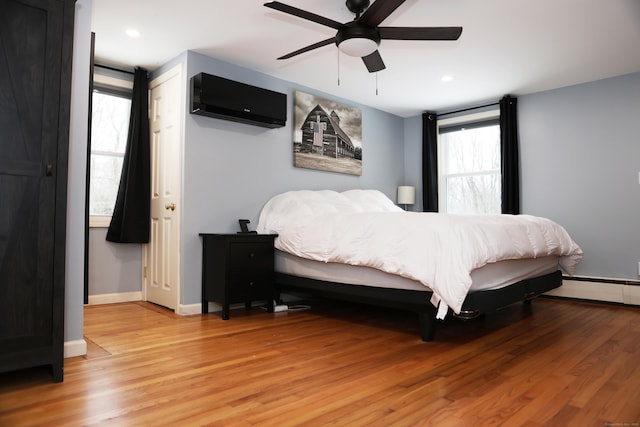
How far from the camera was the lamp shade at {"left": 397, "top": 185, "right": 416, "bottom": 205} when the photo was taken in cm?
561

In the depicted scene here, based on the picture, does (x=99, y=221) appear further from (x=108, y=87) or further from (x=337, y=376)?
(x=337, y=376)

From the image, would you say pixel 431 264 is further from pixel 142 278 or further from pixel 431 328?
pixel 142 278

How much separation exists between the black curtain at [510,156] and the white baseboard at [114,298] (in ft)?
13.5

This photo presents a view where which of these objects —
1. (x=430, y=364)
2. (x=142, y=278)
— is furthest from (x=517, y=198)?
(x=142, y=278)

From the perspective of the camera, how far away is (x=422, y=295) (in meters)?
2.66

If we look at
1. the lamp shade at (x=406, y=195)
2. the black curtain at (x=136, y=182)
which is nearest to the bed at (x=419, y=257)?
the black curtain at (x=136, y=182)

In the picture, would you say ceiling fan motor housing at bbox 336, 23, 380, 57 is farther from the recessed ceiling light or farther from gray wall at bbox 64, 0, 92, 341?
the recessed ceiling light

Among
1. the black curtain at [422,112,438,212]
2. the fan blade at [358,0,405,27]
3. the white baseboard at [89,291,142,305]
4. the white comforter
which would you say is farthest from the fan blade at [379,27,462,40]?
the white baseboard at [89,291,142,305]

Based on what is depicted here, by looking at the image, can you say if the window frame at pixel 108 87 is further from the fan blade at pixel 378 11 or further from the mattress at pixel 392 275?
the fan blade at pixel 378 11

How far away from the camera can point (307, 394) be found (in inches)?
70.7

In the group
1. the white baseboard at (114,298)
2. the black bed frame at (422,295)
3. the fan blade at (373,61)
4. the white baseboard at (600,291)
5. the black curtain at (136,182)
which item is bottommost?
the white baseboard at (114,298)

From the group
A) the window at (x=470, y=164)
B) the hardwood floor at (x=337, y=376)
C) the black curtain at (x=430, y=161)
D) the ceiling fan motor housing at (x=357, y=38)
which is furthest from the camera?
the black curtain at (x=430, y=161)

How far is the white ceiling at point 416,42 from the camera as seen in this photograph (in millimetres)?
2916

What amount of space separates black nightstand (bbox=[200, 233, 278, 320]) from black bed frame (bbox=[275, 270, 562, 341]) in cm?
26
